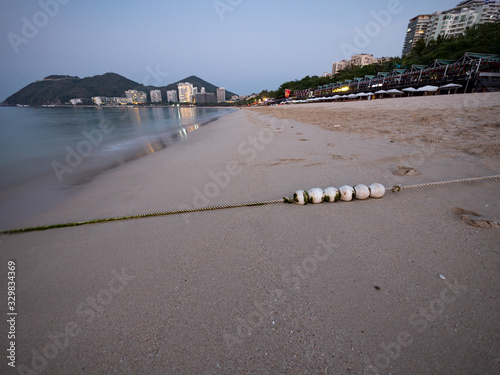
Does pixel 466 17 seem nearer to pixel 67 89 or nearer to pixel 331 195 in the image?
pixel 331 195

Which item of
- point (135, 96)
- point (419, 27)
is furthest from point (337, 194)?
point (135, 96)

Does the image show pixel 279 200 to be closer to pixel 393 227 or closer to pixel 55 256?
pixel 393 227

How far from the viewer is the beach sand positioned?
54.2 inches

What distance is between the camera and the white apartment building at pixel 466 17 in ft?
324

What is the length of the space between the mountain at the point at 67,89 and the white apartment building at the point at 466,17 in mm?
209687

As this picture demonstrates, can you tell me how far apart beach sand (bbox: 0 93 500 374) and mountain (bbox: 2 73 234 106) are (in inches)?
7701

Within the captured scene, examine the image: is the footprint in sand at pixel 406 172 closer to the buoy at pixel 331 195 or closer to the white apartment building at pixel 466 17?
the buoy at pixel 331 195

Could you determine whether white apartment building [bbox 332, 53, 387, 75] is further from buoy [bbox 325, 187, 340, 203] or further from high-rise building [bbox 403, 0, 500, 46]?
buoy [bbox 325, 187, 340, 203]

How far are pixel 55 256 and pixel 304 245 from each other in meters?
3.05

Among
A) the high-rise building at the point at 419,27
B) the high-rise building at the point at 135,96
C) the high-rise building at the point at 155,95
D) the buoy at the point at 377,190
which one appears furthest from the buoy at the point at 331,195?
the high-rise building at the point at 155,95

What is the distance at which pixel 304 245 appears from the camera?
2359 millimetres

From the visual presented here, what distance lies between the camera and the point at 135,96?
16362 cm

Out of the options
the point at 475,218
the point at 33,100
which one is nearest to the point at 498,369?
the point at 475,218

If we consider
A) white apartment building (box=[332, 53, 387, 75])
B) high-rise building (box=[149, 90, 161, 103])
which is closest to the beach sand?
white apartment building (box=[332, 53, 387, 75])
